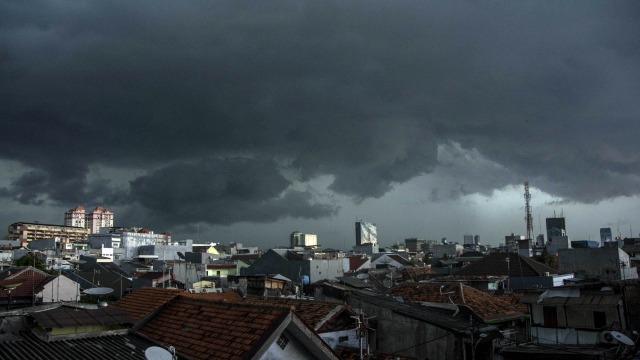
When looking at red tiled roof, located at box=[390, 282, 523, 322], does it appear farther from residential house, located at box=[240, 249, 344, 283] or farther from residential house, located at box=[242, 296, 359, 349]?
residential house, located at box=[240, 249, 344, 283]

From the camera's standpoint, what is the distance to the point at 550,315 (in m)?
31.9

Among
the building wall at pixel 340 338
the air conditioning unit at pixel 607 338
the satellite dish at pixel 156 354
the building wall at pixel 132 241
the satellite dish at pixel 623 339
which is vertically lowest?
the air conditioning unit at pixel 607 338

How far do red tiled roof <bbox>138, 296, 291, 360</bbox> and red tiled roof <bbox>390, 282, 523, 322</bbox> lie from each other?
62.5ft

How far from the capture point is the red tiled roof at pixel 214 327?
13.8 metres

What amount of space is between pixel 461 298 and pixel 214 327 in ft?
70.1

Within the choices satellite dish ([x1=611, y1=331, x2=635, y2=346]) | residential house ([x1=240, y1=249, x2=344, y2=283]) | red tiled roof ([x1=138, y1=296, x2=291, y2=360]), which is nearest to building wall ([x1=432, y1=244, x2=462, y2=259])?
residential house ([x1=240, y1=249, x2=344, y2=283])

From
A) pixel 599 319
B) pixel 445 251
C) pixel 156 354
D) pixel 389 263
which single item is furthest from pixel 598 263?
pixel 445 251

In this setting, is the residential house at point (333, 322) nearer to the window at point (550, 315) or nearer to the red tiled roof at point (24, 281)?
the window at point (550, 315)

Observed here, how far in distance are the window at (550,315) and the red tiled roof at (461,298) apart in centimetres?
181

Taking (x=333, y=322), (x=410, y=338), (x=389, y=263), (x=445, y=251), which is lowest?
(x=410, y=338)

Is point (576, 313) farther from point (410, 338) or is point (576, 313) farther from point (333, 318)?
point (333, 318)

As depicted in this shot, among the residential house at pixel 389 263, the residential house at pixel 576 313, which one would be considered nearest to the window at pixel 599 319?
the residential house at pixel 576 313

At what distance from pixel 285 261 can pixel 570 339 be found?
141ft

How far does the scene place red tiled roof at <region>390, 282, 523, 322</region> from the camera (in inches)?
1253
